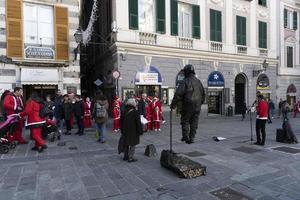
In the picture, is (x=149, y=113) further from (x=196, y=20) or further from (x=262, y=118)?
(x=196, y=20)

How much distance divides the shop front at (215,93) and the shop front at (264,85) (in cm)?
394

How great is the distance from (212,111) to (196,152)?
12.6 metres

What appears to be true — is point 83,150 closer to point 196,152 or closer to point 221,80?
point 196,152

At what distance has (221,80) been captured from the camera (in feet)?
66.1

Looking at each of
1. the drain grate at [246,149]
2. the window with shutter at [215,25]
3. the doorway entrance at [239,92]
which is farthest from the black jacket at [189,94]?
the doorway entrance at [239,92]

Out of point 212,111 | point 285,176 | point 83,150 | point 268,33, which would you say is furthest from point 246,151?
point 268,33

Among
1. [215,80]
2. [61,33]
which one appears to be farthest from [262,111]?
[61,33]

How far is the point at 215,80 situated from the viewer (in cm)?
1983

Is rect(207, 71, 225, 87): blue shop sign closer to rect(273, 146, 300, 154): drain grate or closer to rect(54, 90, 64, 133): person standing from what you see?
rect(54, 90, 64, 133): person standing

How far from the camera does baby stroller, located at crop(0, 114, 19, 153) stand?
26.8 feet

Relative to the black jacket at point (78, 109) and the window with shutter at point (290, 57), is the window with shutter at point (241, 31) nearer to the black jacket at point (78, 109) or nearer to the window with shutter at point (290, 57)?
the window with shutter at point (290, 57)

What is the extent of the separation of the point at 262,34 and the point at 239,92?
4927 millimetres

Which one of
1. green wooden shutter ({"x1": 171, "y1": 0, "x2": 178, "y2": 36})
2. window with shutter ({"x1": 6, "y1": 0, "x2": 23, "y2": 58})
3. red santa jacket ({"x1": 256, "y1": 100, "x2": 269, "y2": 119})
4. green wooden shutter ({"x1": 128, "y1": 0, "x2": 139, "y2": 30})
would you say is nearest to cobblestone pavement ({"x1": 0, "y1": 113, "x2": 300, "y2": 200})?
red santa jacket ({"x1": 256, "y1": 100, "x2": 269, "y2": 119})


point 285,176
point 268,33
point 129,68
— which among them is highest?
point 268,33
